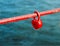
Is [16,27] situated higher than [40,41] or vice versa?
[16,27]

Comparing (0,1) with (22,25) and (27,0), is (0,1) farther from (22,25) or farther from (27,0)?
(22,25)

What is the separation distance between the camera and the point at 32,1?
15.2 meters

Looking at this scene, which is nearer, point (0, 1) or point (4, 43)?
point (4, 43)

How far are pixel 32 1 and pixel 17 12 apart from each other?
2986mm

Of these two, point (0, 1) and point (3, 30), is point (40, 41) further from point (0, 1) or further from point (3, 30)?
point (0, 1)

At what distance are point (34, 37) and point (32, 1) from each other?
632 cm

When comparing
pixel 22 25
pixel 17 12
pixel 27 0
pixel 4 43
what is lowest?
pixel 4 43

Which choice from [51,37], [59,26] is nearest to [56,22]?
[59,26]

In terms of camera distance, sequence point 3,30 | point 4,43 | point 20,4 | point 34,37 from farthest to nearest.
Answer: point 20,4 → point 3,30 → point 34,37 → point 4,43

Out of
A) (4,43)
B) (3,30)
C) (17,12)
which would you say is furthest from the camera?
(17,12)

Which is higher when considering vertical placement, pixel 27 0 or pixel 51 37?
pixel 27 0

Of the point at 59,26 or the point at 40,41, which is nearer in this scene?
the point at 40,41

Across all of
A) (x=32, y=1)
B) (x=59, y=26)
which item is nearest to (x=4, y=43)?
(x=59, y=26)

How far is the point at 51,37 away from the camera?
375 inches
